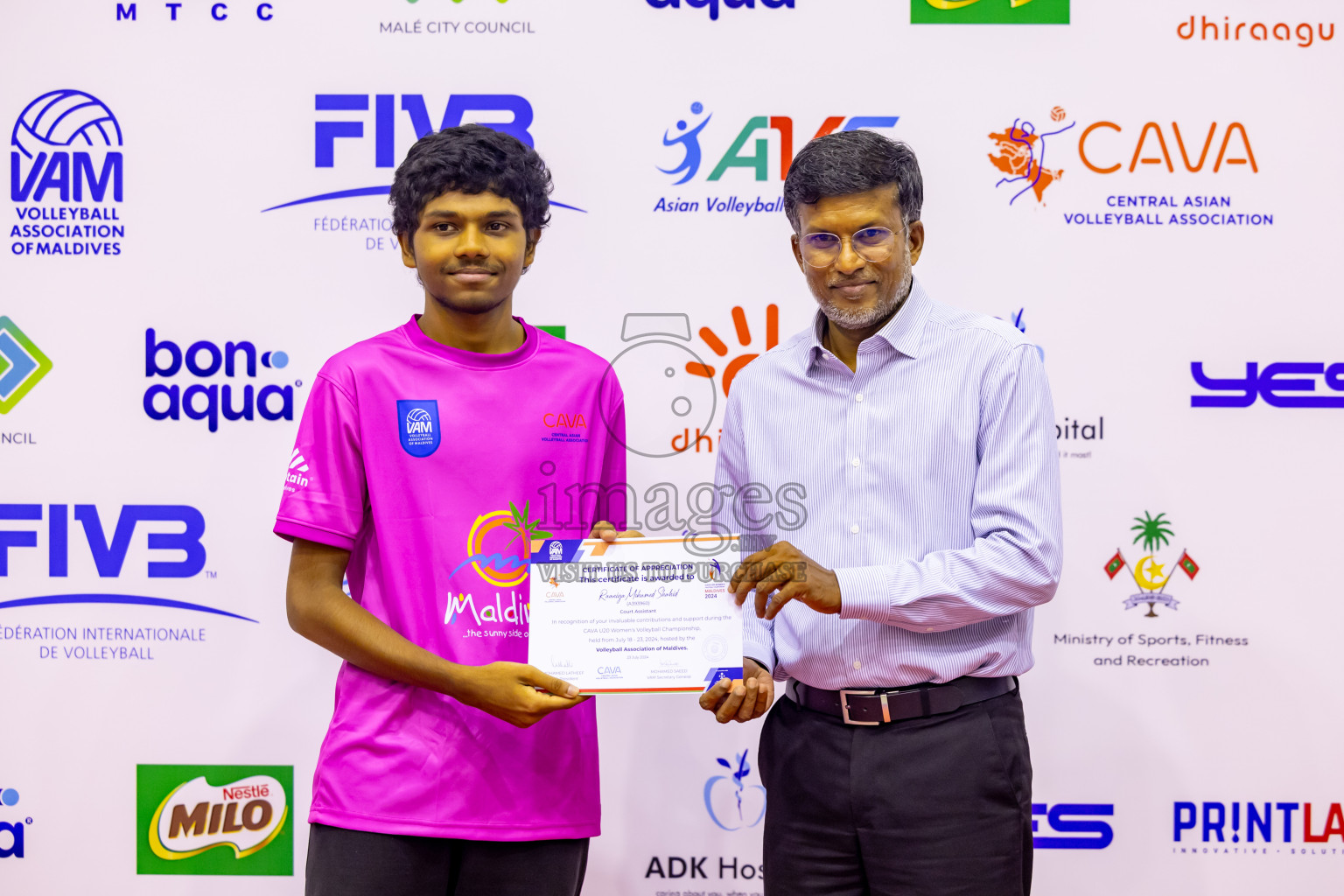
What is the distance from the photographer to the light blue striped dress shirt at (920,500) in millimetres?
1864

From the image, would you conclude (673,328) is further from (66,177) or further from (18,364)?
(18,364)

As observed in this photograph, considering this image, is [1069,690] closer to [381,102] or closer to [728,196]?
[728,196]

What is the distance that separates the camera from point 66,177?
305cm

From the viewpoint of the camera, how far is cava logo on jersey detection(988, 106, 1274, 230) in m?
2.97

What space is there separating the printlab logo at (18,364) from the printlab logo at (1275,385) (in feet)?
11.1

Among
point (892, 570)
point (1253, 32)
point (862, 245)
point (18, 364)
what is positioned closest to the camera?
point (892, 570)

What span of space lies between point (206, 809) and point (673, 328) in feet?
6.56

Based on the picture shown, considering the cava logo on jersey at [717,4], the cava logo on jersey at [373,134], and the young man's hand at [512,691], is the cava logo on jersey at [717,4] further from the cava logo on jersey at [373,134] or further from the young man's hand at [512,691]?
the young man's hand at [512,691]

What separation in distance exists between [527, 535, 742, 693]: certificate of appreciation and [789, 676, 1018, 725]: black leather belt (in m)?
0.24

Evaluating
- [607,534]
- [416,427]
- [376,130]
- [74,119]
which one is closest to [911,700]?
[607,534]

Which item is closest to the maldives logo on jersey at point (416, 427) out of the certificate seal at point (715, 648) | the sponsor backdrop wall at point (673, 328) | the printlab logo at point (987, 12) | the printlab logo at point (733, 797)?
the certificate seal at point (715, 648)

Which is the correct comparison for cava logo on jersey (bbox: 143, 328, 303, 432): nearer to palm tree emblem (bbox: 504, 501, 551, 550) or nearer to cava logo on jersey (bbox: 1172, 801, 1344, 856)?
palm tree emblem (bbox: 504, 501, 551, 550)

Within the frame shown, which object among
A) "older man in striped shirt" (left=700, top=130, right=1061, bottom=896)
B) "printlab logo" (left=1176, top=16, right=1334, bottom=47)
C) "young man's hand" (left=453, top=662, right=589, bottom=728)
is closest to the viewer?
"young man's hand" (left=453, top=662, right=589, bottom=728)

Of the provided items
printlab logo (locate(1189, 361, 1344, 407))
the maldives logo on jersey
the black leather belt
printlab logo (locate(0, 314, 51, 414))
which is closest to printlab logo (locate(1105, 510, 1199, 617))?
printlab logo (locate(1189, 361, 1344, 407))
